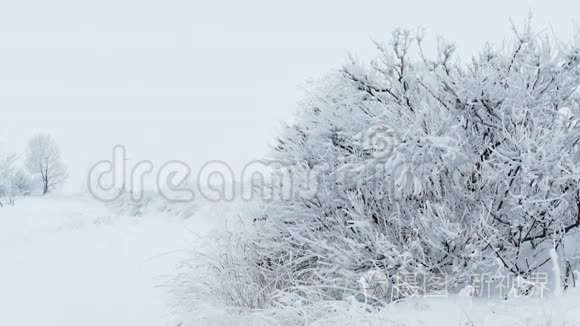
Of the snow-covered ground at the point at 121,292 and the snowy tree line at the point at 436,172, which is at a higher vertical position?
the snowy tree line at the point at 436,172

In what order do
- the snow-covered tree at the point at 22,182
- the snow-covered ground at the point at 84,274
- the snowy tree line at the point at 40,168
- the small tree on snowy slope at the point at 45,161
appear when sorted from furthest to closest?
the small tree on snowy slope at the point at 45,161 < the snowy tree line at the point at 40,168 < the snow-covered tree at the point at 22,182 < the snow-covered ground at the point at 84,274

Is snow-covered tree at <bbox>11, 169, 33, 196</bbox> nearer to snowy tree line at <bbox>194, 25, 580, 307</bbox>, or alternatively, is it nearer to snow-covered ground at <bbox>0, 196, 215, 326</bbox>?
snow-covered ground at <bbox>0, 196, 215, 326</bbox>

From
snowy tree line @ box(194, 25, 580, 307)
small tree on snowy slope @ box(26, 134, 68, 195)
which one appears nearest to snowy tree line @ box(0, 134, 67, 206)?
small tree on snowy slope @ box(26, 134, 68, 195)

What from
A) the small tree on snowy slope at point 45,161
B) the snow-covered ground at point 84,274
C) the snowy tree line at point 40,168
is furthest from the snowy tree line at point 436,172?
the small tree on snowy slope at point 45,161

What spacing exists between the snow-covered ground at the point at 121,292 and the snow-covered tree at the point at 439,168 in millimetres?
254

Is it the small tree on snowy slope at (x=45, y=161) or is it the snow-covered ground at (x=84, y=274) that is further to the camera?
the small tree on snowy slope at (x=45, y=161)

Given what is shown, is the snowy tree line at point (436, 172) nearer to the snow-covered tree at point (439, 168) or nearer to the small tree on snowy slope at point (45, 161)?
the snow-covered tree at point (439, 168)

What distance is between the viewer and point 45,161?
41656 mm

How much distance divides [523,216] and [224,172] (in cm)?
379

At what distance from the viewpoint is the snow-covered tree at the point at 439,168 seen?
297 centimetres

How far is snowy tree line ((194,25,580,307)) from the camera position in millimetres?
2975

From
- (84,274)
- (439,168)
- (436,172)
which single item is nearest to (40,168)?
(84,274)

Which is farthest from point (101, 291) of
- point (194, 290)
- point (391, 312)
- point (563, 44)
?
point (563, 44)

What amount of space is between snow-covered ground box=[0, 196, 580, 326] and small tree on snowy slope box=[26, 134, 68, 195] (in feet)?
100
